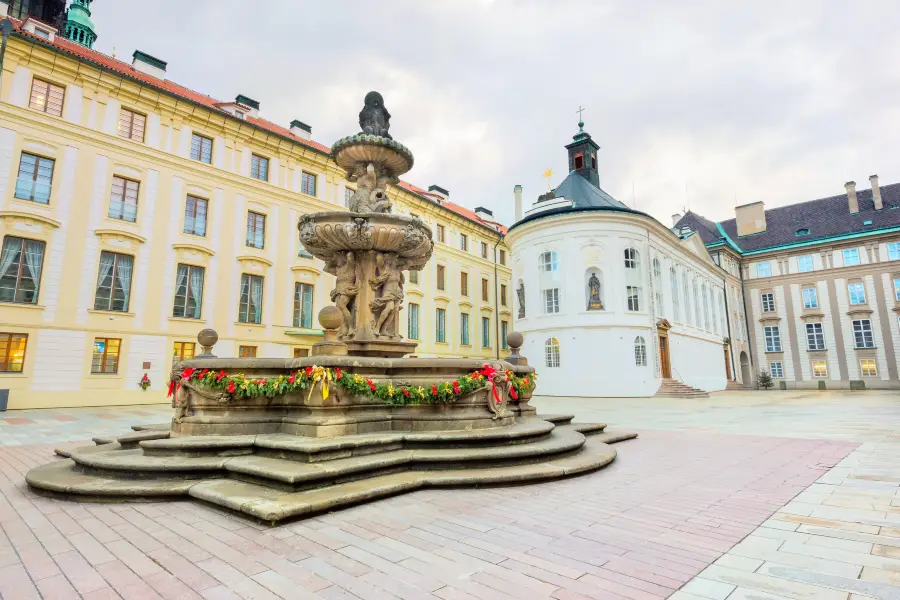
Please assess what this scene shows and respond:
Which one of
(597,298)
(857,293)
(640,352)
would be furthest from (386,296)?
(857,293)

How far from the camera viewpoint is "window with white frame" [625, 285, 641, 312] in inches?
1076

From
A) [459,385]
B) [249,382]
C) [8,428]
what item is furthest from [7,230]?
[459,385]

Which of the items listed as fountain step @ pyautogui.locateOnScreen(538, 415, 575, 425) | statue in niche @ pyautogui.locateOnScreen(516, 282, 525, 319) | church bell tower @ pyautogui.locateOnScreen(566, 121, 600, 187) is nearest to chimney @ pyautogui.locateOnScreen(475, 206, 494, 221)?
church bell tower @ pyautogui.locateOnScreen(566, 121, 600, 187)

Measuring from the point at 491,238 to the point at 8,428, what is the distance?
3250 cm

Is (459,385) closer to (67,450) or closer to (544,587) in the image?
(544,587)

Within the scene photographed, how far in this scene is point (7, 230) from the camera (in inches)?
664

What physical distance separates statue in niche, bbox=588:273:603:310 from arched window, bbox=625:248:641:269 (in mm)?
2076

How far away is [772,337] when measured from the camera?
4372cm

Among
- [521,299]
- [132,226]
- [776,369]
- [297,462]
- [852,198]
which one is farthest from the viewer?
[852,198]

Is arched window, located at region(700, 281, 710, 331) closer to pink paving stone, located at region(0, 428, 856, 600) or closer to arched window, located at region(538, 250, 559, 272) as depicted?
arched window, located at region(538, 250, 559, 272)

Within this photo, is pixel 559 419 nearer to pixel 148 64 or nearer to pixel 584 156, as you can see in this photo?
pixel 148 64

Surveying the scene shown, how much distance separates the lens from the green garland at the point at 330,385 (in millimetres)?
5961

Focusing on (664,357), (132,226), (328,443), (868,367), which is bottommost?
(328,443)

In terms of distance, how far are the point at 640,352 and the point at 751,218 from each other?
3149cm
